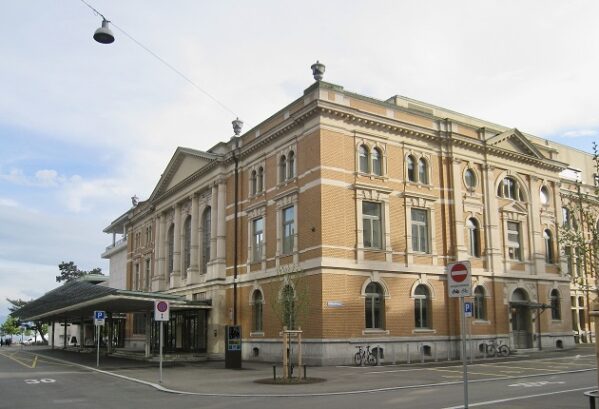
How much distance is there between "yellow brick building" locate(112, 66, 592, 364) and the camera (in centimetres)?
3009

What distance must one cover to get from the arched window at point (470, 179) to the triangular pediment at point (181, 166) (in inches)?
616

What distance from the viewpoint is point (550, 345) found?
37.7 meters

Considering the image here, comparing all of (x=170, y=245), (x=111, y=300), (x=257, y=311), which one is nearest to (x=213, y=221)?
A: (x=257, y=311)

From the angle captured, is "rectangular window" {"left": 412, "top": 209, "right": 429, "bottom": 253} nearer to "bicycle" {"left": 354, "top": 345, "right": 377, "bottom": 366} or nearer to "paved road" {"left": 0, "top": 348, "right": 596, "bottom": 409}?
"bicycle" {"left": 354, "top": 345, "right": 377, "bottom": 366}

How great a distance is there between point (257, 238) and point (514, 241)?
52.0 ft

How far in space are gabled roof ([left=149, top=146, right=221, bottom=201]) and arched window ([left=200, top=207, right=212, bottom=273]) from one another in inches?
124

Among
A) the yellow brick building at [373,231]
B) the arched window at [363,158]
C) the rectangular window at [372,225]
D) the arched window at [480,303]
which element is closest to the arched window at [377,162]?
the yellow brick building at [373,231]

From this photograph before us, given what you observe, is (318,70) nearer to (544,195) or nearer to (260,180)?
(260,180)

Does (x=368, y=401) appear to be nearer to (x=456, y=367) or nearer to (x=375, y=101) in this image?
(x=456, y=367)

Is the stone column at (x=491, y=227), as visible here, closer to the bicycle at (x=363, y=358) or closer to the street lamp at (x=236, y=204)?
the bicycle at (x=363, y=358)

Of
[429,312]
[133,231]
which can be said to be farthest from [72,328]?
[429,312]

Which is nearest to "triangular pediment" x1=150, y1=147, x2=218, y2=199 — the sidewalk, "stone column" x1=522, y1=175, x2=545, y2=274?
the sidewalk

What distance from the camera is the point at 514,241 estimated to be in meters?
37.8

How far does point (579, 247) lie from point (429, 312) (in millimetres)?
19921
